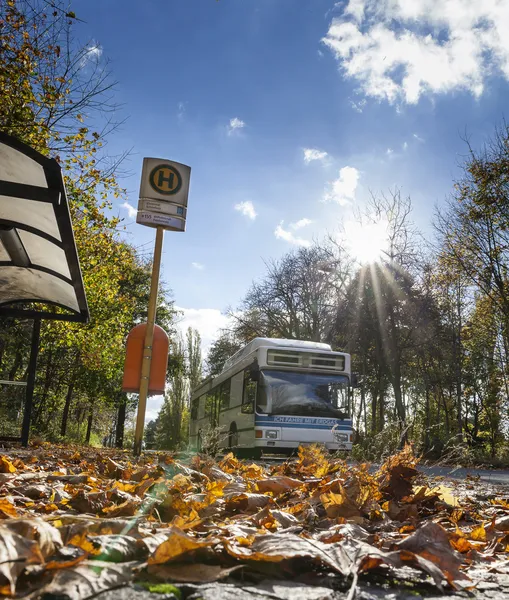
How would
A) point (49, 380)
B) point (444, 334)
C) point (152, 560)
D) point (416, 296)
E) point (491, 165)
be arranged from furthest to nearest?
point (444, 334) < point (416, 296) < point (49, 380) < point (491, 165) < point (152, 560)

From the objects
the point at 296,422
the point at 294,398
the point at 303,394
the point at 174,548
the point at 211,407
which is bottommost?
the point at 174,548

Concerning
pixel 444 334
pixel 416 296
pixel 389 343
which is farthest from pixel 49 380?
pixel 444 334

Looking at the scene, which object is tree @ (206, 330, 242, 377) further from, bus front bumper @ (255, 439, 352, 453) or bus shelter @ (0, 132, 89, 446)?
bus shelter @ (0, 132, 89, 446)

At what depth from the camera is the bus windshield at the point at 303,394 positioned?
14.9 metres

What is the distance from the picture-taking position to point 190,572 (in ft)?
5.39

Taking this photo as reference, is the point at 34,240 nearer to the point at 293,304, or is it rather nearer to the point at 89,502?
the point at 89,502

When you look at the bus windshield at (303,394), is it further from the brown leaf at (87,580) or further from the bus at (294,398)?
the brown leaf at (87,580)

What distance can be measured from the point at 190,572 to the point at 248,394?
46.8ft

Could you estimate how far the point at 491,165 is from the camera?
22.3 m

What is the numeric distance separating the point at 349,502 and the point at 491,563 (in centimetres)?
85

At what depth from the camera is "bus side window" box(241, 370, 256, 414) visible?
50.3 feet

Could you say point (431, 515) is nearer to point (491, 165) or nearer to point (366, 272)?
point (491, 165)

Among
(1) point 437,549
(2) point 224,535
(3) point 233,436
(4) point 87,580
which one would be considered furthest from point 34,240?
(3) point 233,436

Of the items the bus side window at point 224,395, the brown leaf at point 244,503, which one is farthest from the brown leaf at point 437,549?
the bus side window at point 224,395
